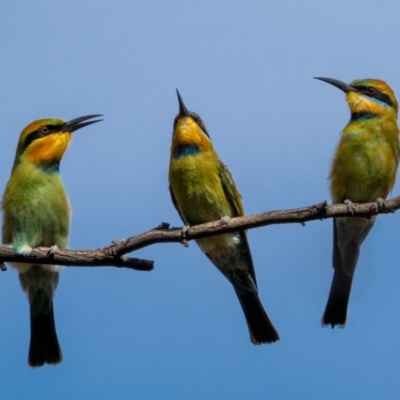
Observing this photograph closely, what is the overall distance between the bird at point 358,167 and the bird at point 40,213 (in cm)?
150

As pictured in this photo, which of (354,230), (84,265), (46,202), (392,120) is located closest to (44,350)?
(46,202)

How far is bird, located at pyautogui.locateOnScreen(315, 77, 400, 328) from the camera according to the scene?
4805mm

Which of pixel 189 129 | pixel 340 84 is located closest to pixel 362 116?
pixel 340 84

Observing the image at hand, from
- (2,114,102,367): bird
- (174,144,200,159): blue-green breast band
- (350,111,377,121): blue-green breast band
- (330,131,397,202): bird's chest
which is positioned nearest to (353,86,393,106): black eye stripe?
(350,111,377,121): blue-green breast band

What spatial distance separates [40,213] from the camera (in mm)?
4625

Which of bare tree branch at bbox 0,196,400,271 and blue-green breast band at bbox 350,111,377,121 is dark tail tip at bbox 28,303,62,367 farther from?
blue-green breast band at bbox 350,111,377,121

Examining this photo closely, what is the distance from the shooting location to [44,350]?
4930 mm

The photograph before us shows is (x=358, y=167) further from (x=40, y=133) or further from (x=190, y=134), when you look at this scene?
(x=40, y=133)

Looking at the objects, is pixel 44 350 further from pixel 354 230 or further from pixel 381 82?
pixel 381 82

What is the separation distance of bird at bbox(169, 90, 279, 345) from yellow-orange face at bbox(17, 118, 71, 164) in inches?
26.1

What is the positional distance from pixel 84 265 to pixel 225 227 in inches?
27.3

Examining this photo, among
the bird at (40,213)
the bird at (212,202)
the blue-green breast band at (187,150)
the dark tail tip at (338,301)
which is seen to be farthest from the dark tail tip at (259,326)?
the bird at (40,213)

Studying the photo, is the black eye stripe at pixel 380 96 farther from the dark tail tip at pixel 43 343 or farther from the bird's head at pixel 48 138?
the dark tail tip at pixel 43 343

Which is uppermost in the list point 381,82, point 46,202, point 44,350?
point 381,82
